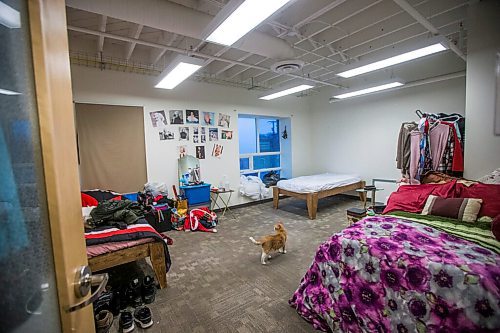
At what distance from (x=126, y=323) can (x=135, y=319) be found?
10 cm

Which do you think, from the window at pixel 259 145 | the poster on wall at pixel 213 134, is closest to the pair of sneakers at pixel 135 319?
the poster on wall at pixel 213 134

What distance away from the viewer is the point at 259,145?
6.18m

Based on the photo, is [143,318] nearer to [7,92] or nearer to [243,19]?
[7,92]

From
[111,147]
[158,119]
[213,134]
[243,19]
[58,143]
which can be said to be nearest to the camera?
[58,143]

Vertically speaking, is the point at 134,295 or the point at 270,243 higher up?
the point at 270,243

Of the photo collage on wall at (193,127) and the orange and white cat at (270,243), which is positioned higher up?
the photo collage on wall at (193,127)

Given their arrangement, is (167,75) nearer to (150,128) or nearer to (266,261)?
(150,128)

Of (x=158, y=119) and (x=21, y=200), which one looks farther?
→ (x=158, y=119)

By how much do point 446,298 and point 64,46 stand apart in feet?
Result: 6.99

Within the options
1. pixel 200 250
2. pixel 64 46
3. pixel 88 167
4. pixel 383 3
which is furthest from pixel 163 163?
pixel 383 3

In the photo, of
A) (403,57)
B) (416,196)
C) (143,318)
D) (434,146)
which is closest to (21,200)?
(143,318)

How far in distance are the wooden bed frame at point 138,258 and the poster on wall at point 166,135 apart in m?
2.66

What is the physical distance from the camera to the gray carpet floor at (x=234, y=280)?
1841mm

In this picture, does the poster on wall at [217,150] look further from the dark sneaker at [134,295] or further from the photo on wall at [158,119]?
the dark sneaker at [134,295]
